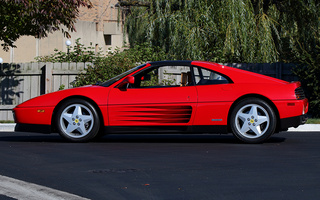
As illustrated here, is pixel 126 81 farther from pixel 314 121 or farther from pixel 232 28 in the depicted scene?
pixel 232 28

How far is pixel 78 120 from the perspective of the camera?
10594 mm

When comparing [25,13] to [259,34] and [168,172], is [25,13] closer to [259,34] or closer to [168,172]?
[259,34]

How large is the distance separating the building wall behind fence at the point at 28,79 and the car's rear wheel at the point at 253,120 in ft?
29.1

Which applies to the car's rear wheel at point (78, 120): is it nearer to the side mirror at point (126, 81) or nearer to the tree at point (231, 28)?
the side mirror at point (126, 81)

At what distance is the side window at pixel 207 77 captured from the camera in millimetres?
10586

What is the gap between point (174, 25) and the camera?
20547 millimetres

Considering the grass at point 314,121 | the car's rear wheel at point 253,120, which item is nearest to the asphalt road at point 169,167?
the car's rear wheel at point 253,120

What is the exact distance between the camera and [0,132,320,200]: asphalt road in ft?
20.2

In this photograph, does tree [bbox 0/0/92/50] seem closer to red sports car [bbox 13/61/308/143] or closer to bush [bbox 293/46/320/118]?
red sports car [bbox 13/61/308/143]

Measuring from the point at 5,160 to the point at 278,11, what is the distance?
15.4 meters

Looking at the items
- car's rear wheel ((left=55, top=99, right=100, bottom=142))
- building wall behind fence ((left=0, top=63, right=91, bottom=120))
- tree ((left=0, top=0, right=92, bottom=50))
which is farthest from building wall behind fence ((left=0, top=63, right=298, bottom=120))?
car's rear wheel ((left=55, top=99, right=100, bottom=142))

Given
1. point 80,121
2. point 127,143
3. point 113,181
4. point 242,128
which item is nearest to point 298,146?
point 242,128

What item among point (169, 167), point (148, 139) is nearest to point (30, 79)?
point (148, 139)

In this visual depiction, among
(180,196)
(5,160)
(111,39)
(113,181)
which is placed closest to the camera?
(180,196)
